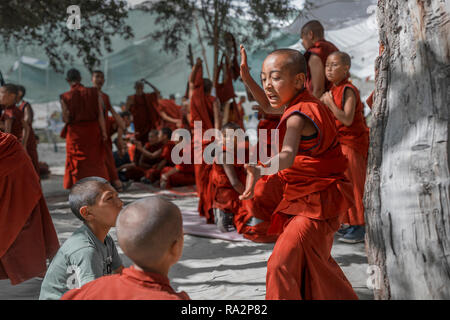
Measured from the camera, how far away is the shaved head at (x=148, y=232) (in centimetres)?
149

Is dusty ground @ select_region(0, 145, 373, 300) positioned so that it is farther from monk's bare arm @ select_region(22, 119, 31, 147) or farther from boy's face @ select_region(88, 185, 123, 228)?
monk's bare arm @ select_region(22, 119, 31, 147)

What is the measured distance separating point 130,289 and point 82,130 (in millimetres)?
5227

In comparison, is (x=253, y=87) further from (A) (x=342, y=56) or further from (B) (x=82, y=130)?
(B) (x=82, y=130)

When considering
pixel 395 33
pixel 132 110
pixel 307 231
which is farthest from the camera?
pixel 132 110

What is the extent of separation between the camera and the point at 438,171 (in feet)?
5.71

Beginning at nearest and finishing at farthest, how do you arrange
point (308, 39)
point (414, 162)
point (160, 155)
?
1. point (414, 162)
2. point (308, 39)
3. point (160, 155)

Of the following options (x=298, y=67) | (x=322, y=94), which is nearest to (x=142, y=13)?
(x=322, y=94)

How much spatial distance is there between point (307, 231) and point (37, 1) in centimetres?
604

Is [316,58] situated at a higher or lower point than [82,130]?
higher

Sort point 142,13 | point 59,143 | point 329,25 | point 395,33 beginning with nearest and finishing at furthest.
A: point 395,33 → point 329,25 → point 142,13 → point 59,143

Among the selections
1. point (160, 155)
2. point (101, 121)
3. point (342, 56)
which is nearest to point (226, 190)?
point (342, 56)

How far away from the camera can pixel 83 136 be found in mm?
6312

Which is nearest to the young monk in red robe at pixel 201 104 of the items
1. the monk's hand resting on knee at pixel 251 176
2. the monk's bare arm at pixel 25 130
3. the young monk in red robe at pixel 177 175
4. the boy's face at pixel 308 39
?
the young monk in red robe at pixel 177 175
